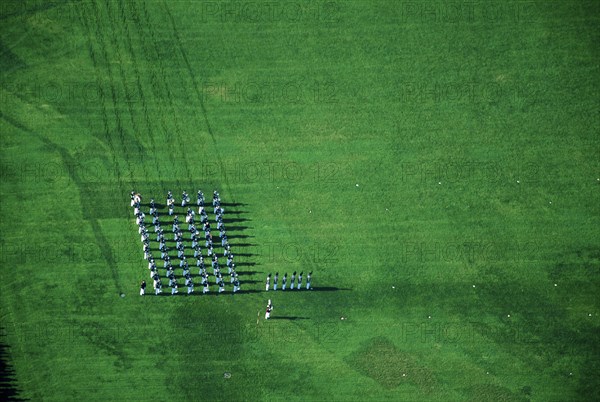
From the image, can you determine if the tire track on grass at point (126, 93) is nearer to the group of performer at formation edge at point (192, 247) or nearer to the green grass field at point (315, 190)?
the green grass field at point (315, 190)

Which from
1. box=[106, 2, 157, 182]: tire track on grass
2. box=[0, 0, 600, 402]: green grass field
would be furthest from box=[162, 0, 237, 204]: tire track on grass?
box=[106, 2, 157, 182]: tire track on grass

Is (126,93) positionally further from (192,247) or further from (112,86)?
(192,247)

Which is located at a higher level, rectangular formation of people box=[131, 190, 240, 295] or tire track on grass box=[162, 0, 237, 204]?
tire track on grass box=[162, 0, 237, 204]

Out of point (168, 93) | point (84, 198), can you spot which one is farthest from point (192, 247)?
point (168, 93)

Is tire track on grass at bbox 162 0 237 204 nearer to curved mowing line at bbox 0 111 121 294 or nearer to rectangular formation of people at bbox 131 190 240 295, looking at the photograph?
rectangular formation of people at bbox 131 190 240 295

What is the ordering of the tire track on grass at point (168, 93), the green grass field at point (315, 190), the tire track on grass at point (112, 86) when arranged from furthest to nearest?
the tire track on grass at point (168, 93)
the tire track on grass at point (112, 86)
the green grass field at point (315, 190)

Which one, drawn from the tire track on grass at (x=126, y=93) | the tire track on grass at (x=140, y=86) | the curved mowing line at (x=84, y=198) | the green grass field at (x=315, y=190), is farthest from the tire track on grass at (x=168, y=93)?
the curved mowing line at (x=84, y=198)

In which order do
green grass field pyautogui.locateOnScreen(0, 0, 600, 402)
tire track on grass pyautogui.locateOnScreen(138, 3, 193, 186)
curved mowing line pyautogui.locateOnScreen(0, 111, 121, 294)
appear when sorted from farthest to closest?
tire track on grass pyautogui.locateOnScreen(138, 3, 193, 186) < curved mowing line pyautogui.locateOnScreen(0, 111, 121, 294) < green grass field pyautogui.locateOnScreen(0, 0, 600, 402)
